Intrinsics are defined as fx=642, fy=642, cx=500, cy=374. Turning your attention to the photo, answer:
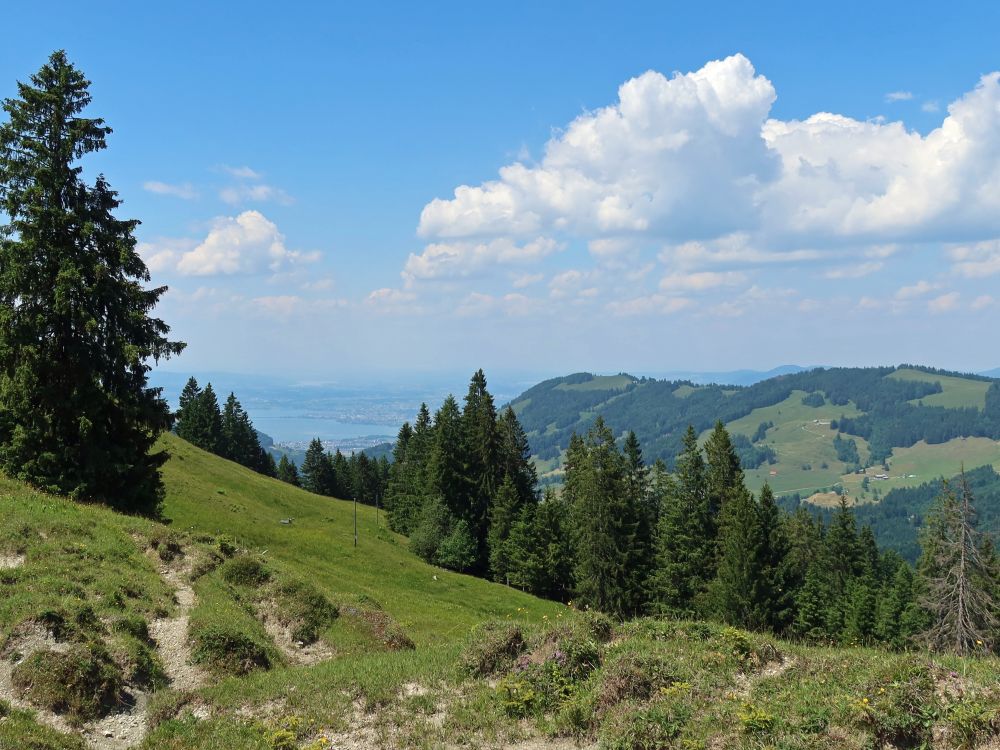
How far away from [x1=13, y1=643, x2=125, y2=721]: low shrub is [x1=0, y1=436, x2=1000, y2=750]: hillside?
A: 4 centimetres

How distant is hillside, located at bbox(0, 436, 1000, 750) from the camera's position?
11695 mm

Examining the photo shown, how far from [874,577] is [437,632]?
75865 mm

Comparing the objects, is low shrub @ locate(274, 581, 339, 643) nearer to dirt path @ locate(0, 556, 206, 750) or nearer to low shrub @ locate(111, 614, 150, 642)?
dirt path @ locate(0, 556, 206, 750)

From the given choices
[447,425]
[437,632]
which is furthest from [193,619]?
[447,425]

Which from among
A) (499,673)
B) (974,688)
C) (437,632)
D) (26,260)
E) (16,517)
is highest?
(26,260)

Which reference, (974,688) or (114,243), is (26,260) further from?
(974,688)

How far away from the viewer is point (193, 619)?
19344mm

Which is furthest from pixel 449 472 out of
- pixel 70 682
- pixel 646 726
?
pixel 646 726

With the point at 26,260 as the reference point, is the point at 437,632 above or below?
below

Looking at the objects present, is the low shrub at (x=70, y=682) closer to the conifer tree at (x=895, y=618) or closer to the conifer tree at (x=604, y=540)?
the conifer tree at (x=604, y=540)

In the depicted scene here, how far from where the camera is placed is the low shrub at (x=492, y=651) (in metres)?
15.6

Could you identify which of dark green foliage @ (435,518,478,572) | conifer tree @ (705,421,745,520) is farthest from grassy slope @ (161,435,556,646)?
conifer tree @ (705,421,745,520)

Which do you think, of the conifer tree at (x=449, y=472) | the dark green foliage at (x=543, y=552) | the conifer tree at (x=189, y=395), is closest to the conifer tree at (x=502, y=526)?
the dark green foliage at (x=543, y=552)

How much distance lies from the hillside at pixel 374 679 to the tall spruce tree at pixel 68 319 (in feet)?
22.0
